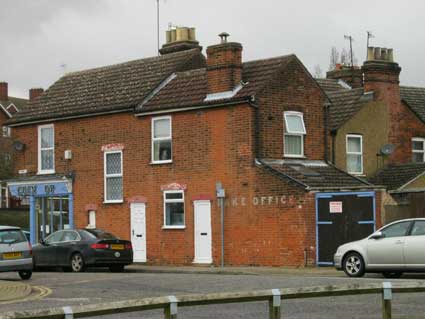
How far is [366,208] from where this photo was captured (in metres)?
28.3

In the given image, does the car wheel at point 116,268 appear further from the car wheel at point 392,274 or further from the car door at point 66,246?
the car wheel at point 392,274

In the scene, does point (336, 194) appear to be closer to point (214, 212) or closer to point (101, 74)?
point (214, 212)

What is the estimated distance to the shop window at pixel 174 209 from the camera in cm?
3311

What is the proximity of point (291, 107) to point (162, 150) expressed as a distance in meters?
5.07

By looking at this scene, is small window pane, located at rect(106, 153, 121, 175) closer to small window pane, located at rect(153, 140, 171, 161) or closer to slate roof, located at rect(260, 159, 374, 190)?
small window pane, located at rect(153, 140, 171, 161)

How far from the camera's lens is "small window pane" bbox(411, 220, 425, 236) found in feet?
73.7

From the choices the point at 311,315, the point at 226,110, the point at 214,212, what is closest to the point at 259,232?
the point at 214,212

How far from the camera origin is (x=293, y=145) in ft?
107

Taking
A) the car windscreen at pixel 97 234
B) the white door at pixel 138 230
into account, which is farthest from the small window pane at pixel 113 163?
the car windscreen at pixel 97 234

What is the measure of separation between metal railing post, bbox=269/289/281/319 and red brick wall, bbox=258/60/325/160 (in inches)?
817

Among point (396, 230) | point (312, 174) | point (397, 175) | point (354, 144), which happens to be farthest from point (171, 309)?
point (354, 144)

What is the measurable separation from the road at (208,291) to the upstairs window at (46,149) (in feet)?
34.5

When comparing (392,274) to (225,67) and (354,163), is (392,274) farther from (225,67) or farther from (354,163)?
(354,163)

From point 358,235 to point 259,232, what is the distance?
141 inches
